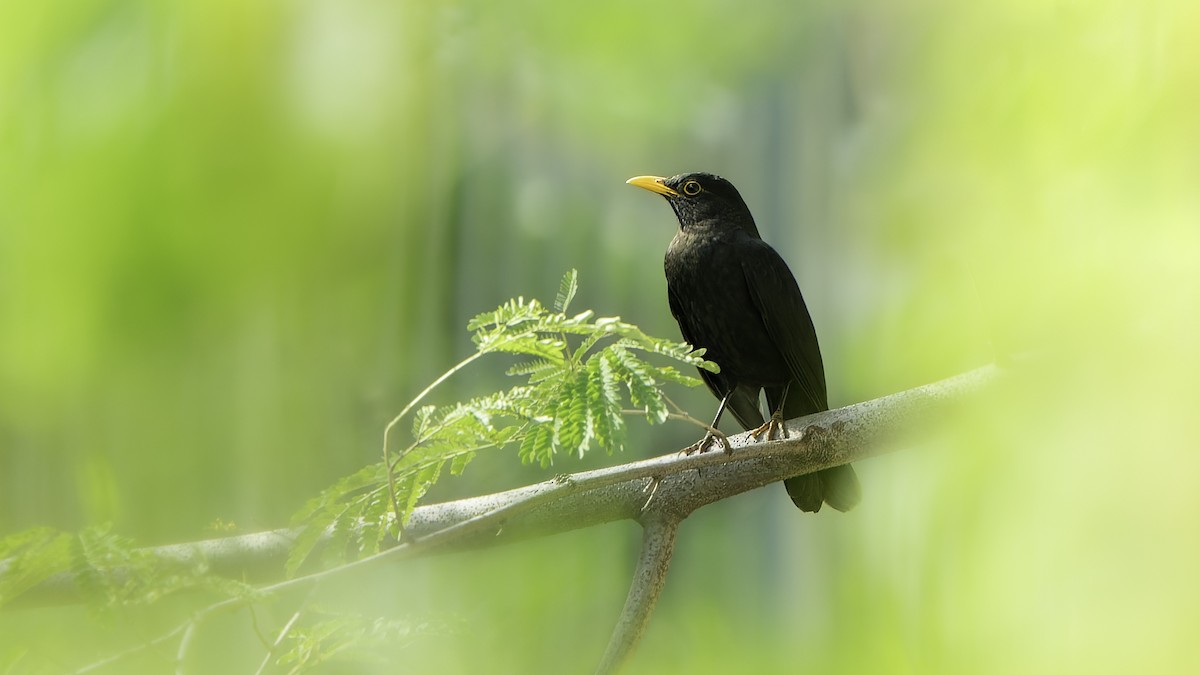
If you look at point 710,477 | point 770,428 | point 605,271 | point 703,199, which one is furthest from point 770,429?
point 605,271

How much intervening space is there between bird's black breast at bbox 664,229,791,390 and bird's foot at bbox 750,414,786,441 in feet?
0.38

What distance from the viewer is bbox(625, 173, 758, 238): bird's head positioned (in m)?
1.75

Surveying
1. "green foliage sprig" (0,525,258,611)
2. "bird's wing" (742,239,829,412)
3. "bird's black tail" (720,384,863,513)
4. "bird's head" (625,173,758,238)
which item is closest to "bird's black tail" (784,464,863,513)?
"bird's black tail" (720,384,863,513)

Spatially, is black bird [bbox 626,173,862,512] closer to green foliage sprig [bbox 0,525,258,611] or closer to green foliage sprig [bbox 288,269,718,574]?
green foliage sprig [bbox 288,269,718,574]

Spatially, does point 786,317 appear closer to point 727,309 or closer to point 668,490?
point 727,309

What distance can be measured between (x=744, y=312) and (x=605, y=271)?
0.40 meters

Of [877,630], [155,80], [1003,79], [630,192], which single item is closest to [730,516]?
[877,630]

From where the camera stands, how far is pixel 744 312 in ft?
5.48

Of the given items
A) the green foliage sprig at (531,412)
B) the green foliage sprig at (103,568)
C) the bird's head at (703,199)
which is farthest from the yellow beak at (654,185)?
the green foliage sprig at (103,568)

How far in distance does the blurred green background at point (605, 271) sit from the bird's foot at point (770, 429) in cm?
22

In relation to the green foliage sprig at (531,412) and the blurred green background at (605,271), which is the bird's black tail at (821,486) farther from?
the green foliage sprig at (531,412)

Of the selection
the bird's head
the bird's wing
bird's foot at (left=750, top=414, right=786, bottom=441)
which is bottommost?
bird's foot at (left=750, top=414, right=786, bottom=441)

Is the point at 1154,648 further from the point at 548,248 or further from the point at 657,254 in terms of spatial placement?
the point at 548,248

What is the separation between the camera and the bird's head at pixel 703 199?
1754 mm
